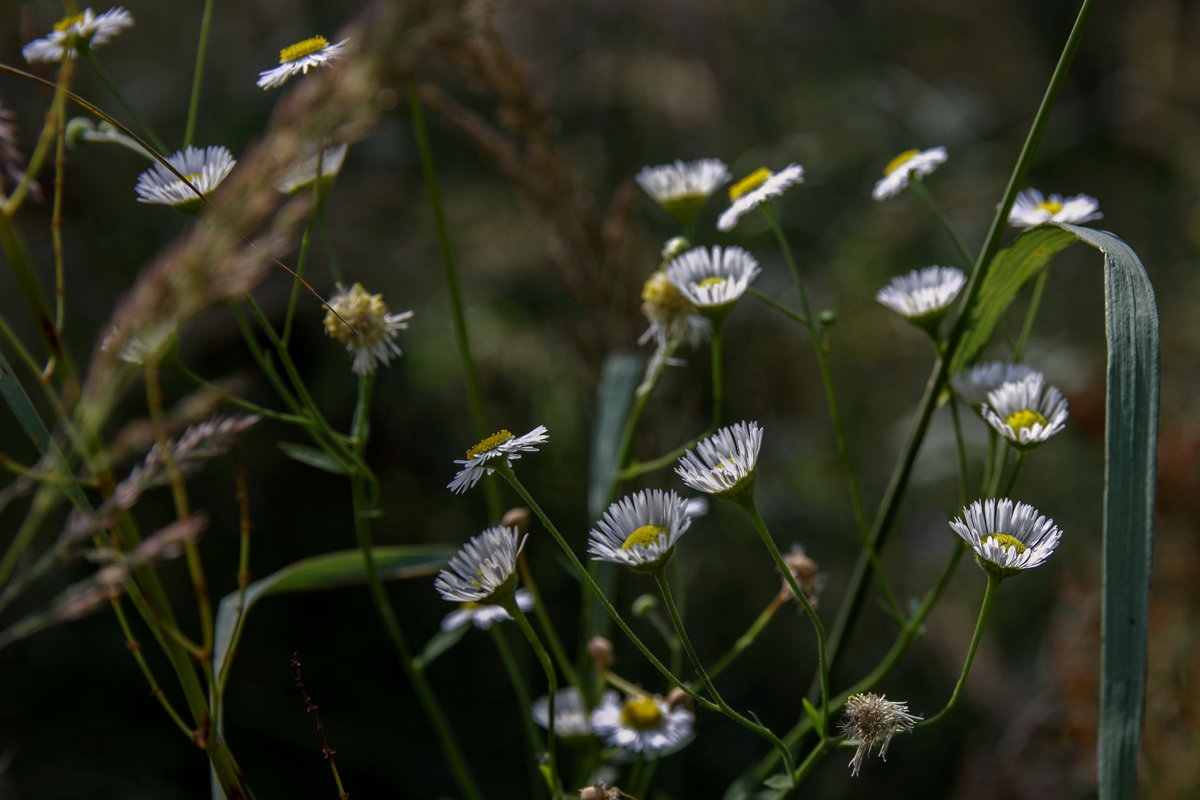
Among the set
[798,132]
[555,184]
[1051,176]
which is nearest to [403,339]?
[555,184]

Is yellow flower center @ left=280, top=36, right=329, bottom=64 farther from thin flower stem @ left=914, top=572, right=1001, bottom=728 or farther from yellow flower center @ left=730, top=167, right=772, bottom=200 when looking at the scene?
thin flower stem @ left=914, top=572, right=1001, bottom=728

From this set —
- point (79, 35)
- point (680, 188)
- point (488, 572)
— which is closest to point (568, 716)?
point (488, 572)

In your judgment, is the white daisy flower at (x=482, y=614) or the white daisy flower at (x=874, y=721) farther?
the white daisy flower at (x=482, y=614)

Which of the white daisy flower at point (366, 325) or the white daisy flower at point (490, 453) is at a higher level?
the white daisy flower at point (366, 325)

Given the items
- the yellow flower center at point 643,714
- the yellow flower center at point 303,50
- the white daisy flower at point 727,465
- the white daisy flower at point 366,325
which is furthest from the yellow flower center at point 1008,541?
the yellow flower center at point 303,50

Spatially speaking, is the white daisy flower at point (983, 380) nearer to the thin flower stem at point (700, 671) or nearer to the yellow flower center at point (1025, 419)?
the yellow flower center at point (1025, 419)

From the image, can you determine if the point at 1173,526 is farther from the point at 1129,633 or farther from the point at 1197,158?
the point at 1197,158
